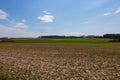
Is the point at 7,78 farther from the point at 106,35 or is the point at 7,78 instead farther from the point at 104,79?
the point at 106,35

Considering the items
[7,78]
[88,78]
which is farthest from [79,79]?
[7,78]

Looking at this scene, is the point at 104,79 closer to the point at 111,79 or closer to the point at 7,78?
the point at 111,79

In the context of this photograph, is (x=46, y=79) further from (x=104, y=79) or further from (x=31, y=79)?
(x=104, y=79)

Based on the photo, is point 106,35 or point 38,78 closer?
point 38,78

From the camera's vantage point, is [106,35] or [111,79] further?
[106,35]

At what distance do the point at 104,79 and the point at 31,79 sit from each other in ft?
15.0

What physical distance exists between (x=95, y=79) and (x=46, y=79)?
307 cm

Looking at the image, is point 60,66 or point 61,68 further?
point 60,66

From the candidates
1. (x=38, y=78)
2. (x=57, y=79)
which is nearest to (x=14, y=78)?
(x=38, y=78)

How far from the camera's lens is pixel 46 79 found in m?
11.9

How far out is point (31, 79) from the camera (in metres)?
11.8

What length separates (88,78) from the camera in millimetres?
12281

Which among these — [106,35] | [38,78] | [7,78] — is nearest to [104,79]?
[38,78]

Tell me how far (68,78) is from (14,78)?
136 inches
